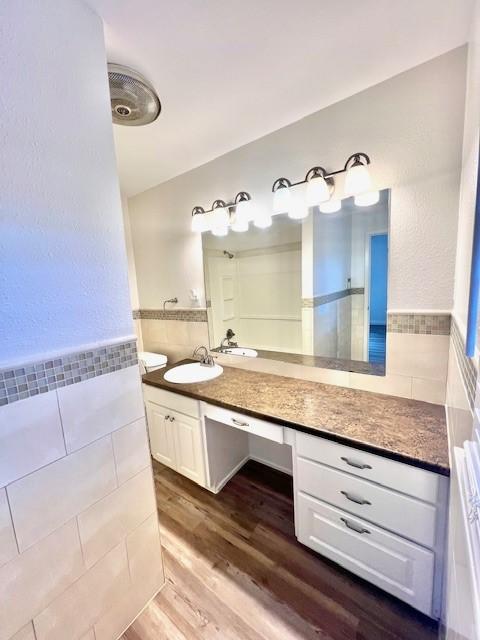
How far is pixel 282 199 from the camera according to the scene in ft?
5.08

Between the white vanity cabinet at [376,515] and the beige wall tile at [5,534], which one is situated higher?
the beige wall tile at [5,534]

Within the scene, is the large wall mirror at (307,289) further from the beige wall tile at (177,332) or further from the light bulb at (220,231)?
the beige wall tile at (177,332)

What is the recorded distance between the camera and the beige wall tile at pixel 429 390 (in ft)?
4.20

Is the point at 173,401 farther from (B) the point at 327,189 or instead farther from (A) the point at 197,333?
(B) the point at 327,189

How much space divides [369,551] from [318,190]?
172cm

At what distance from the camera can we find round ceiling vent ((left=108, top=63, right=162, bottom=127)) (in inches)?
42.8

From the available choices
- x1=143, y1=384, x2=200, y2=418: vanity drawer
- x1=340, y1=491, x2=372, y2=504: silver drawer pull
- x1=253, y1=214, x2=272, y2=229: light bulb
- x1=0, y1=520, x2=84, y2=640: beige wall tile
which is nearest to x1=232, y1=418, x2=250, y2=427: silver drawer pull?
x1=143, y1=384, x2=200, y2=418: vanity drawer

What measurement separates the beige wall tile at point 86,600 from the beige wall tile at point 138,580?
0.04m

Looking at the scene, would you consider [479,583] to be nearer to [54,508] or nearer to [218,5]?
[54,508]

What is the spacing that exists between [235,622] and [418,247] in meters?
1.86

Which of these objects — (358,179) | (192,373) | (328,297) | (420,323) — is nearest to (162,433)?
(192,373)

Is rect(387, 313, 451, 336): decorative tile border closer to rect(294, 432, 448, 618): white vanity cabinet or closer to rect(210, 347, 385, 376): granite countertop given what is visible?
rect(210, 347, 385, 376): granite countertop

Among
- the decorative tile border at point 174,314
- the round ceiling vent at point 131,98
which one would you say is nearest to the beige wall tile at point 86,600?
the decorative tile border at point 174,314

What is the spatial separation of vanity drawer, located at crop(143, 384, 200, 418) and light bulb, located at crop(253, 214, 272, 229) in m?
1.22
